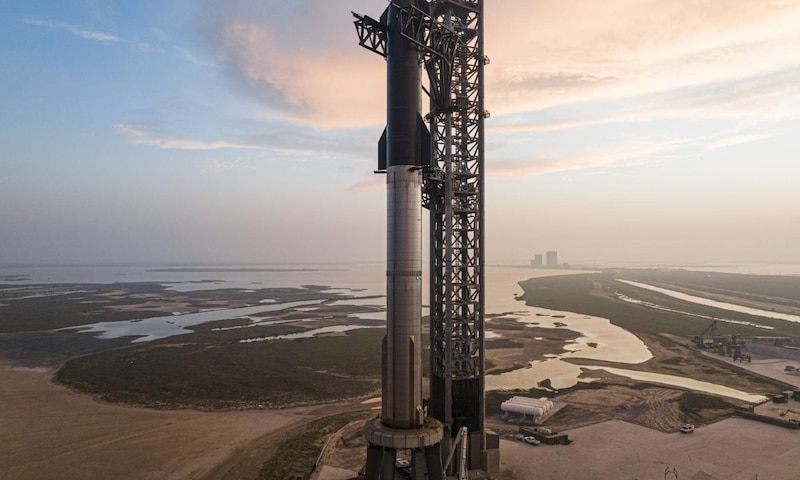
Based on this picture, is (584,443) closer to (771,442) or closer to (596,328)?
(771,442)

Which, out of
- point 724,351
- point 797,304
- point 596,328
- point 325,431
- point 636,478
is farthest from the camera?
point 797,304

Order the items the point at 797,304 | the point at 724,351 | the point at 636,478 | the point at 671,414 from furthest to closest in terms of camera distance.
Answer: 1. the point at 797,304
2. the point at 724,351
3. the point at 671,414
4. the point at 636,478

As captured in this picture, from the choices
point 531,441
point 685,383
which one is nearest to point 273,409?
point 531,441

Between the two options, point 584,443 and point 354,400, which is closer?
point 584,443

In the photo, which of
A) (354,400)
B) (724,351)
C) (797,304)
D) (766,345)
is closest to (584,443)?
(354,400)

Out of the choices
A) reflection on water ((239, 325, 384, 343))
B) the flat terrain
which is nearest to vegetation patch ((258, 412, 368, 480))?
the flat terrain

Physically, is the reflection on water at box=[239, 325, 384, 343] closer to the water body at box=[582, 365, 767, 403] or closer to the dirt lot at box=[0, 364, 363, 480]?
the dirt lot at box=[0, 364, 363, 480]
